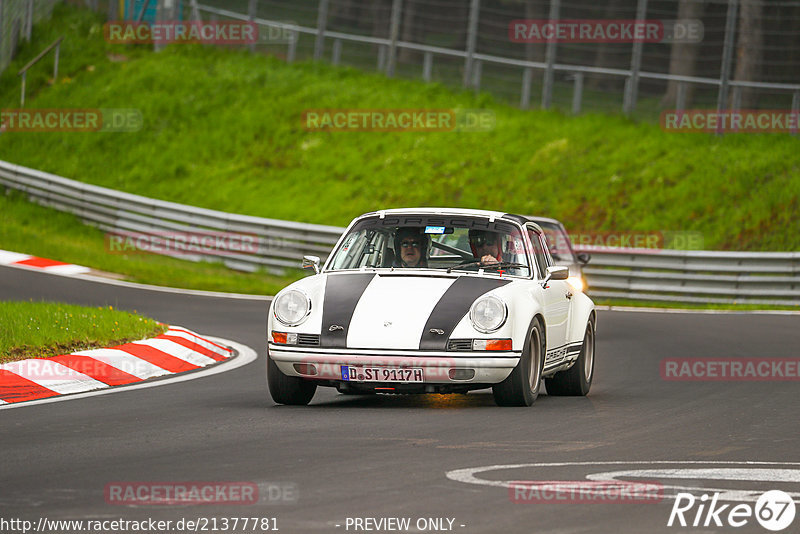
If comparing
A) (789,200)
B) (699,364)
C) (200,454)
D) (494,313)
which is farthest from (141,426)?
(789,200)

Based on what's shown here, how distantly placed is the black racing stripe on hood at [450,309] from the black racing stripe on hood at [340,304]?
0.56 m

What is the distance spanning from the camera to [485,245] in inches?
433

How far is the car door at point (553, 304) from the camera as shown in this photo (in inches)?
418

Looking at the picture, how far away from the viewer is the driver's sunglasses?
11.0m

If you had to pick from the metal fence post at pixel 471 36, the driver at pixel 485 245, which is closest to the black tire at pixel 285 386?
the driver at pixel 485 245

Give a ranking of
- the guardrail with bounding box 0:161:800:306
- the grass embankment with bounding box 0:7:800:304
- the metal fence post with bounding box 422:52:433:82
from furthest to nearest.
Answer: the metal fence post with bounding box 422:52:433:82
the grass embankment with bounding box 0:7:800:304
the guardrail with bounding box 0:161:800:306

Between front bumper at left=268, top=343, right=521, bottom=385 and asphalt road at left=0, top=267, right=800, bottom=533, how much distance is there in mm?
268

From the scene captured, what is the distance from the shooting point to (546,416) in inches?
380

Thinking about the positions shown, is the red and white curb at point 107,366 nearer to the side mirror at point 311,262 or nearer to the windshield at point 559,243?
the side mirror at point 311,262

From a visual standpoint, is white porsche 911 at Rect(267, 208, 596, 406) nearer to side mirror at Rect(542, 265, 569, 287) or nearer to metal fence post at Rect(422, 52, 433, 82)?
side mirror at Rect(542, 265, 569, 287)

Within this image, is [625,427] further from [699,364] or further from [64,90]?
[64,90]

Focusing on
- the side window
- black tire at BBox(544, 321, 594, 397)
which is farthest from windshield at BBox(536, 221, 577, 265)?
black tire at BBox(544, 321, 594, 397)

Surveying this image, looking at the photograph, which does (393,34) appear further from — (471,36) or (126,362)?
(126,362)

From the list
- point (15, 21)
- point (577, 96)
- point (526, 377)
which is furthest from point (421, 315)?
point (15, 21)
